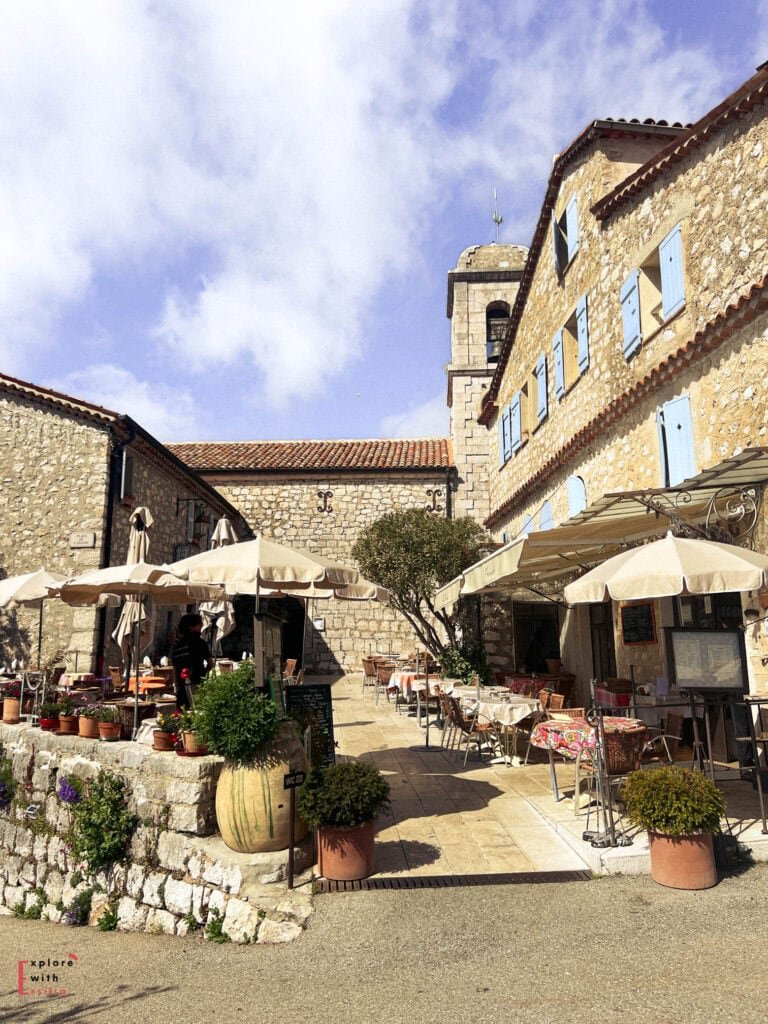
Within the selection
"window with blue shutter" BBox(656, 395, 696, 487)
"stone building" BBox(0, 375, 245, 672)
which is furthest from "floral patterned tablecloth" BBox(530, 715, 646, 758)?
"stone building" BBox(0, 375, 245, 672)

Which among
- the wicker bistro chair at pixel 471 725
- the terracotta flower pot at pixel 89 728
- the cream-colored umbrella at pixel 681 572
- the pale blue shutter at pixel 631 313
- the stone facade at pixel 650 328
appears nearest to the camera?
the cream-colored umbrella at pixel 681 572

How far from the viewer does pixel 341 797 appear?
4.91 m

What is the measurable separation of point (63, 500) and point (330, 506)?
9054 millimetres

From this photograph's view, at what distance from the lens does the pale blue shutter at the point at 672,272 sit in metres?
8.58

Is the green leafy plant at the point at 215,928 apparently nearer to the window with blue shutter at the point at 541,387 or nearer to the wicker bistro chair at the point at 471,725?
the wicker bistro chair at the point at 471,725

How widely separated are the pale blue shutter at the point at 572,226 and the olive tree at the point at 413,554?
614cm

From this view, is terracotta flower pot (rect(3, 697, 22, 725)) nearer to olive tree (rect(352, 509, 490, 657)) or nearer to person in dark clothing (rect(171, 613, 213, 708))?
person in dark clothing (rect(171, 613, 213, 708))

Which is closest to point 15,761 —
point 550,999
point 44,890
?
point 44,890

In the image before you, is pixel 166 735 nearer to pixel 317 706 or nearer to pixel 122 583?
pixel 317 706

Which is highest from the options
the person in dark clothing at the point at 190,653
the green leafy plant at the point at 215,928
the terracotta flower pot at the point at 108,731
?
the person in dark clothing at the point at 190,653

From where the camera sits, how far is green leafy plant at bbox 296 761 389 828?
4875 mm

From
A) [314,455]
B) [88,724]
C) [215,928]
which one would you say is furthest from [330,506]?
[215,928]

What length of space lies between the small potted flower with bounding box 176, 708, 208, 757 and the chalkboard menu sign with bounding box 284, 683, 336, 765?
92cm

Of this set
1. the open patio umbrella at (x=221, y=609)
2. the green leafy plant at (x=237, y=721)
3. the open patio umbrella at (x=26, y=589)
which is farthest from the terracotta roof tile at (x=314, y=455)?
the green leafy plant at (x=237, y=721)
